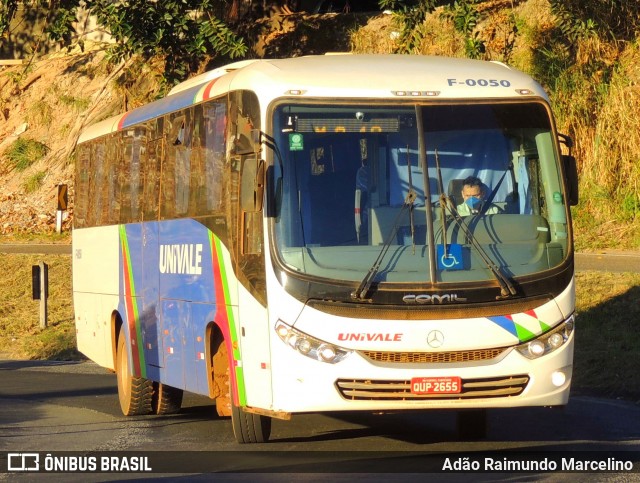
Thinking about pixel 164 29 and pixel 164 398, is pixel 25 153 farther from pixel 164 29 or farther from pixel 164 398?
pixel 164 398

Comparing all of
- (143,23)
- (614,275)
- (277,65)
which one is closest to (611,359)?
(614,275)

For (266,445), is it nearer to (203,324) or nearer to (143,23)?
(203,324)

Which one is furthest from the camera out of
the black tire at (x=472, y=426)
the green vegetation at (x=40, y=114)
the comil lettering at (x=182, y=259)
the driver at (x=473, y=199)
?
the green vegetation at (x=40, y=114)

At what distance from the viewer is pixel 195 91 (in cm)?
1258

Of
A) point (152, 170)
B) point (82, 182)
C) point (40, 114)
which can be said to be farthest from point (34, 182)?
point (152, 170)

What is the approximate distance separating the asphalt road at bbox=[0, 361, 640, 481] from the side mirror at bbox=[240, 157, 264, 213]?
1.92 meters

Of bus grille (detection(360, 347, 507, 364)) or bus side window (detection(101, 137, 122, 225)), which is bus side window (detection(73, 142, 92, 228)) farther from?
bus grille (detection(360, 347, 507, 364))

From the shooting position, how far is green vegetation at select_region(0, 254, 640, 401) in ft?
50.0

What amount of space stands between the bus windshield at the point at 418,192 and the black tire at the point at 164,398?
15.1ft

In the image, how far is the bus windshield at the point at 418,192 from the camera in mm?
10227

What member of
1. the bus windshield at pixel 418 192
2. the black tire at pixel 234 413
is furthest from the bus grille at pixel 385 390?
the black tire at pixel 234 413

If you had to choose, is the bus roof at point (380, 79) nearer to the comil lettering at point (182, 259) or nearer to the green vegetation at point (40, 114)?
the comil lettering at point (182, 259)

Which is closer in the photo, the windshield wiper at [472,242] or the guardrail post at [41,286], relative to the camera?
the windshield wiper at [472,242]

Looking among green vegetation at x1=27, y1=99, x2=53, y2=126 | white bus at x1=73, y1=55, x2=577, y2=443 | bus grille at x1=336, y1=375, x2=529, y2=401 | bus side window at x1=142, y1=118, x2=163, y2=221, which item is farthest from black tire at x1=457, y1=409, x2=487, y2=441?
green vegetation at x1=27, y1=99, x2=53, y2=126
